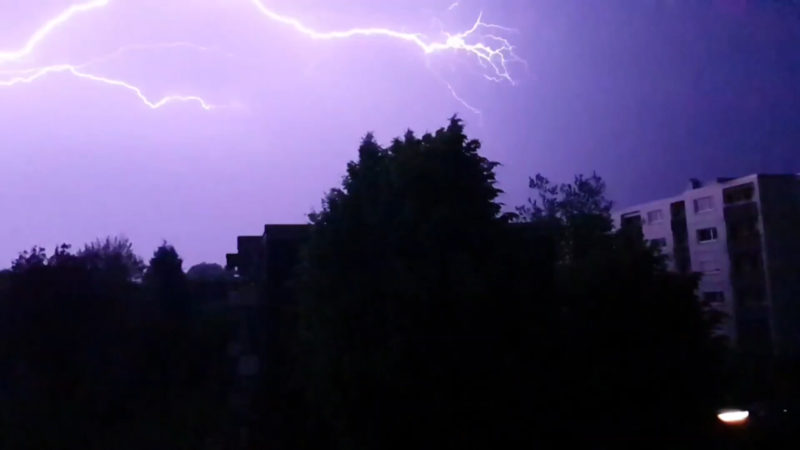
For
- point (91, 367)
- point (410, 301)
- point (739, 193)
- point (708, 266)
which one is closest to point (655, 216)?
point (708, 266)

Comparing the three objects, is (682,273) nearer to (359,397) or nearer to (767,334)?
(359,397)

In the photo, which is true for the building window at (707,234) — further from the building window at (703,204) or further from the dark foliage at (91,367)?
the dark foliage at (91,367)

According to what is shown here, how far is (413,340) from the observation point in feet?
54.7

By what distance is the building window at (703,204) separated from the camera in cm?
5091

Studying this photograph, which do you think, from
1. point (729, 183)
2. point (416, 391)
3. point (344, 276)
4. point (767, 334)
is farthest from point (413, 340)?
point (729, 183)

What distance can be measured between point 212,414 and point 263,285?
4397 millimetres

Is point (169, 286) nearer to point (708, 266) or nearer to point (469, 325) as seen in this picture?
point (469, 325)

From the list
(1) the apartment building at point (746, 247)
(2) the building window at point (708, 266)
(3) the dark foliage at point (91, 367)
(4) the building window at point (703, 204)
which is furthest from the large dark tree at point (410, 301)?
(4) the building window at point (703, 204)

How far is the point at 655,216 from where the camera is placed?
5525 centimetres

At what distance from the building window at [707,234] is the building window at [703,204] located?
1115 mm

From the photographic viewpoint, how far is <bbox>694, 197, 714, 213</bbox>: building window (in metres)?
50.9

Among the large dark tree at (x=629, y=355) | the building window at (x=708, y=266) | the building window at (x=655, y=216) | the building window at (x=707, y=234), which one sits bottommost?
the large dark tree at (x=629, y=355)

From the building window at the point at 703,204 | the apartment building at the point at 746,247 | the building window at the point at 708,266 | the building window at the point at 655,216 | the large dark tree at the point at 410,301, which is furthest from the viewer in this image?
the building window at the point at 655,216

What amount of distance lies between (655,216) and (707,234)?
4.77 meters
